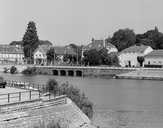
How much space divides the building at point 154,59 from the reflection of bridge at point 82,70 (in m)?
15.7

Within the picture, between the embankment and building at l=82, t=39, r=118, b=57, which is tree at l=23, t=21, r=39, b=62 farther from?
the embankment

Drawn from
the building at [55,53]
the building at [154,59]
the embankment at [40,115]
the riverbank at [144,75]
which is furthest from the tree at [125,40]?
the embankment at [40,115]

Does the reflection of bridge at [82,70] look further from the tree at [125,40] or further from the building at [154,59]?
the tree at [125,40]

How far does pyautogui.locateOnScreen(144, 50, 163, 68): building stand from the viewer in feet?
464

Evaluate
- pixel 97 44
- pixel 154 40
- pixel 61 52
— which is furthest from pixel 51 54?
pixel 154 40

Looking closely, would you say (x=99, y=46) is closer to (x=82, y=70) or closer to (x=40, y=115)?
(x=82, y=70)

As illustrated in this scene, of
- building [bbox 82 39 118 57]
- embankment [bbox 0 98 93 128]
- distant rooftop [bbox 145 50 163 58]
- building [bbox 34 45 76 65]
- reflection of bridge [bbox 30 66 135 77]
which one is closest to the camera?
embankment [bbox 0 98 93 128]

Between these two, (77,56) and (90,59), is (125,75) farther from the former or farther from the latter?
(77,56)

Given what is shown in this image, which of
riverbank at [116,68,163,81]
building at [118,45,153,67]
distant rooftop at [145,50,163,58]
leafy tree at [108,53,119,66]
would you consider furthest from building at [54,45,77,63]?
riverbank at [116,68,163,81]

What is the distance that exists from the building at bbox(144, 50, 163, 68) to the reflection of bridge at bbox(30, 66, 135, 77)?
51.7 feet

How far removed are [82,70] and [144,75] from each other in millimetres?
23427

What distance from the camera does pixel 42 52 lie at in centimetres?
18538

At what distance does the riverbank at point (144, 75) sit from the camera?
120 metres

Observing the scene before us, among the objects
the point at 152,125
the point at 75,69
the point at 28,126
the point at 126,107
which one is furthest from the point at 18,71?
the point at 28,126
